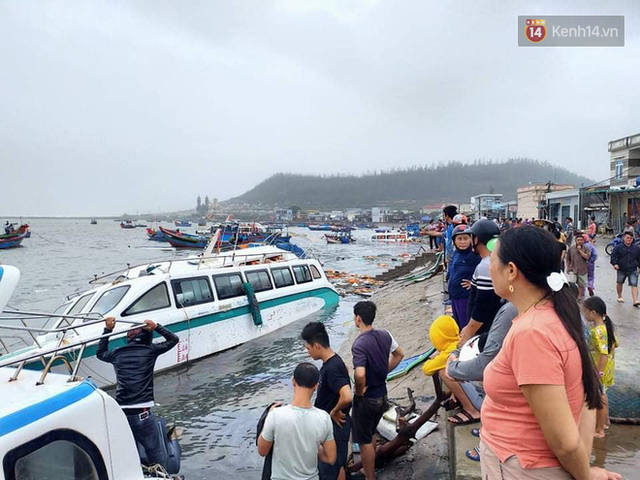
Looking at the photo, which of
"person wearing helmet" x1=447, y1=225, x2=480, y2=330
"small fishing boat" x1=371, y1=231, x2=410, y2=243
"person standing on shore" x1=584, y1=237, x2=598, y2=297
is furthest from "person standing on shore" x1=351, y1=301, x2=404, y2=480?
"small fishing boat" x1=371, y1=231, x2=410, y2=243

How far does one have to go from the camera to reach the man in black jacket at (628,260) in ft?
28.8

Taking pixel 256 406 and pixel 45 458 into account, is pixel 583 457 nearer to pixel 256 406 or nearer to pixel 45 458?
pixel 45 458

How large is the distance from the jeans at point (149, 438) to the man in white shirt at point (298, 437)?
1.96 metres

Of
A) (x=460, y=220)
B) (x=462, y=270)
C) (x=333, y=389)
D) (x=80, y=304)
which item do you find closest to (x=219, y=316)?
(x=80, y=304)

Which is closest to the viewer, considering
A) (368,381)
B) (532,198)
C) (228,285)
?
(368,381)

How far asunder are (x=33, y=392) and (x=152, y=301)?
6909 millimetres

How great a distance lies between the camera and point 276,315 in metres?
13.0

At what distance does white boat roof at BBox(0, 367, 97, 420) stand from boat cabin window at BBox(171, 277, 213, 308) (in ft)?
22.4

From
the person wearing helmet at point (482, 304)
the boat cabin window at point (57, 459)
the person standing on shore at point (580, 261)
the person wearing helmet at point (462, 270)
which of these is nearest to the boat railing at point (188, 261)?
the person wearing helmet at point (462, 270)

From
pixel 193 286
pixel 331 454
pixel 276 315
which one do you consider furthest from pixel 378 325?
pixel 331 454

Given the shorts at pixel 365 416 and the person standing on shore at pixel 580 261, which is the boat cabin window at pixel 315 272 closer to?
the person standing on shore at pixel 580 261

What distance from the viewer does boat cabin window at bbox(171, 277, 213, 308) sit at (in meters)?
9.99

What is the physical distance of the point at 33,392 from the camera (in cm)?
282

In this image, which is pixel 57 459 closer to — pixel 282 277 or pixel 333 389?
pixel 333 389
